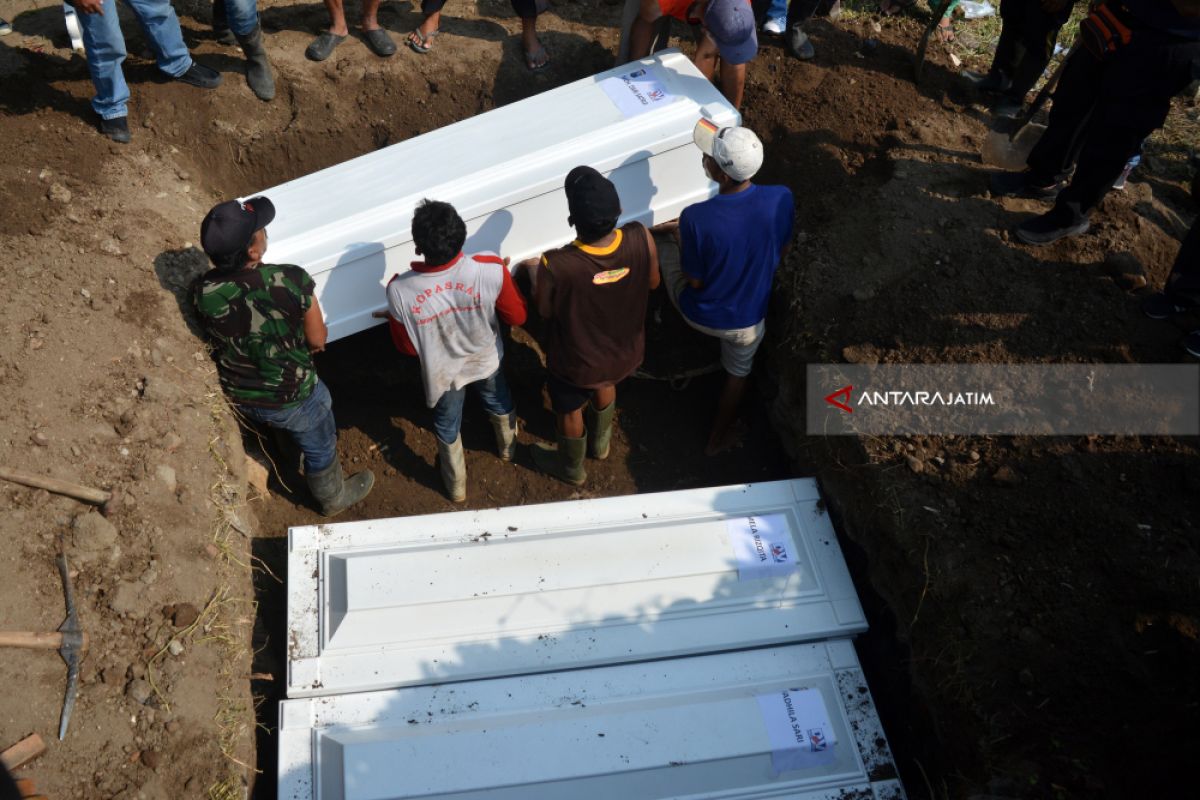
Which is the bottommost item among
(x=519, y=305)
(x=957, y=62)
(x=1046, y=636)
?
(x=1046, y=636)

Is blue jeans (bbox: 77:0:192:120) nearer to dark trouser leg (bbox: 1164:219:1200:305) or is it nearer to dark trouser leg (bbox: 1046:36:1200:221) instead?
dark trouser leg (bbox: 1046:36:1200:221)

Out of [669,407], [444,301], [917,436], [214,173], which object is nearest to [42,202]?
[214,173]

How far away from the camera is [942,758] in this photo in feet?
10.8

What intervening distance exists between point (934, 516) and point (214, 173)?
3.93 metres

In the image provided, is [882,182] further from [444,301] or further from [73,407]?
[73,407]

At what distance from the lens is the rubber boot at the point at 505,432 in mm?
4277

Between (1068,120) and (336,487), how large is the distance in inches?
153

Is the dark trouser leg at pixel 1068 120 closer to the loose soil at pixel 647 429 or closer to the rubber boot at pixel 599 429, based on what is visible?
the loose soil at pixel 647 429

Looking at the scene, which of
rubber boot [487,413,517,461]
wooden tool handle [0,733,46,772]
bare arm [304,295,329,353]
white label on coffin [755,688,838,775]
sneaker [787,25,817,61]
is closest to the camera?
wooden tool handle [0,733,46,772]

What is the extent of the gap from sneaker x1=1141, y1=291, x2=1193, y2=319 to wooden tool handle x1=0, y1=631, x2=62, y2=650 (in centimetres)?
456

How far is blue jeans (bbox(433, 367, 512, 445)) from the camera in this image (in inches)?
154

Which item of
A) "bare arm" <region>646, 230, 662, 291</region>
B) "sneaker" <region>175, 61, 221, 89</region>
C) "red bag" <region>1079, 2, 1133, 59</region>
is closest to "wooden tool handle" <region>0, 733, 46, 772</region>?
"bare arm" <region>646, 230, 662, 291</region>

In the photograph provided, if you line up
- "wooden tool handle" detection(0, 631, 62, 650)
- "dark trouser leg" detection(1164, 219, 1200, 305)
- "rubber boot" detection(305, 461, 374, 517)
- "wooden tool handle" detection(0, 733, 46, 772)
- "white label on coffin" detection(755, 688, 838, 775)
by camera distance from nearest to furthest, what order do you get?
"wooden tool handle" detection(0, 733, 46, 772) → "wooden tool handle" detection(0, 631, 62, 650) → "white label on coffin" detection(755, 688, 838, 775) → "dark trouser leg" detection(1164, 219, 1200, 305) → "rubber boot" detection(305, 461, 374, 517)

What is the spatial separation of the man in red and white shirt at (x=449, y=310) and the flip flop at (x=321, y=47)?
183 cm
